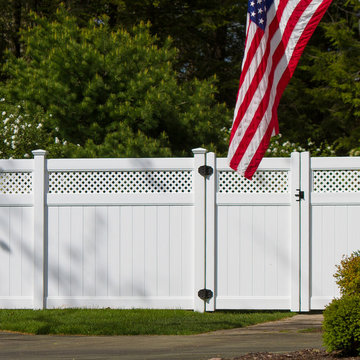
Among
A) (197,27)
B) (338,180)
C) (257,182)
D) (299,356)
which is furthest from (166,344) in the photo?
(197,27)

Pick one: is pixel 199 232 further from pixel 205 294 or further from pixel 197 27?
pixel 197 27

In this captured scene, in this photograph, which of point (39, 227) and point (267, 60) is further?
point (39, 227)

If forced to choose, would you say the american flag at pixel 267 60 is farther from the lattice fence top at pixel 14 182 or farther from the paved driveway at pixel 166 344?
the lattice fence top at pixel 14 182

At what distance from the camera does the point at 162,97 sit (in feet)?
45.9

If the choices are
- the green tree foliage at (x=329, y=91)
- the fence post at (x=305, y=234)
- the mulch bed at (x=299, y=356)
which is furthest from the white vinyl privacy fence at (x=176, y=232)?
the green tree foliage at (x=329, y=91)

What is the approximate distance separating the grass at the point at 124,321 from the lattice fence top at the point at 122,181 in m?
1.53

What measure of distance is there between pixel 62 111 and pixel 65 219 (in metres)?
4.84

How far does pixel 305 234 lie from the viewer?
9.45 m

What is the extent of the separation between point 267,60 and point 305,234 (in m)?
3.97

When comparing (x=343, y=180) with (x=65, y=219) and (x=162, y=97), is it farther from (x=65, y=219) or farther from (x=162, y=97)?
(x=162, y=97)

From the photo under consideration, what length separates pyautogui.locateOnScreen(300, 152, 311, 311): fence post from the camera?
31.0 feet

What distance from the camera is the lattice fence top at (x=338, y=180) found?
9508 mm

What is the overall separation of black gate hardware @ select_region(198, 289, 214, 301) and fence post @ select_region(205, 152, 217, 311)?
40mm

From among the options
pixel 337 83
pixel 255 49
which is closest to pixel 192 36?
pixel 337 83
